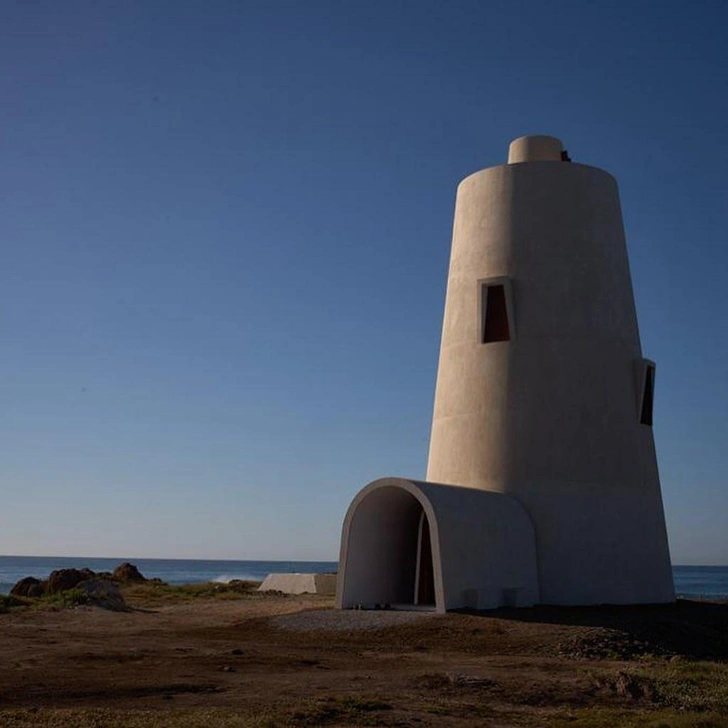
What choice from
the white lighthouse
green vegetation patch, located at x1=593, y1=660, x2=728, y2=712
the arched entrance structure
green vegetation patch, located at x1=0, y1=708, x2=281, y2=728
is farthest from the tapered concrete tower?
green vegetation patch, located at x1=0, y1=708, x2=281, y2=728

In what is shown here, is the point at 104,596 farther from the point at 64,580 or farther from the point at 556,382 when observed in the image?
the point at 556,382

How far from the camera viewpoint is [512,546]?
17609mm

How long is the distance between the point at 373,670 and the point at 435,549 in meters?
4.86

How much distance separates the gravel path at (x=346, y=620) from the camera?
15070 millimetres

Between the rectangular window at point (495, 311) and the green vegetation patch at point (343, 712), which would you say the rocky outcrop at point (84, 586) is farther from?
the green vegetation patch at point (343, 712)

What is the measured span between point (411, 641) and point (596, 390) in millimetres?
7285

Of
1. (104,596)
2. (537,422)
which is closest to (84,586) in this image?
(104,596)

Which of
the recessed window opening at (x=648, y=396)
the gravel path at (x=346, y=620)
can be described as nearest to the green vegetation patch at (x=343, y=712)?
the gravel path at (x=346, y=620)

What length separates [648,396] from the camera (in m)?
20.3

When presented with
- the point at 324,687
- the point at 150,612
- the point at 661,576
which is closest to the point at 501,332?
the point at 661,576

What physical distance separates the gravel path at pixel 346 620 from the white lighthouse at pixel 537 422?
1436 mm

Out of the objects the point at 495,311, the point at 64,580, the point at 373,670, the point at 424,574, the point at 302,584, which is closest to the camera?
the point at 373,670

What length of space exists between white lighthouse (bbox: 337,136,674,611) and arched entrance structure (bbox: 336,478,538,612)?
0.04m

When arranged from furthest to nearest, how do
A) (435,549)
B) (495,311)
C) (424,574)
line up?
1. (495,311)
2. (424,574)
3. (435,549)
